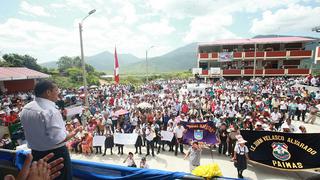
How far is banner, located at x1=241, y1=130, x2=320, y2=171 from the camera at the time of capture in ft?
21.6

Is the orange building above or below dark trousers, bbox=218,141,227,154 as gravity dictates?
above

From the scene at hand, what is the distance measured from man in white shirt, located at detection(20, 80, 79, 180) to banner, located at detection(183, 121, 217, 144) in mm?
7837

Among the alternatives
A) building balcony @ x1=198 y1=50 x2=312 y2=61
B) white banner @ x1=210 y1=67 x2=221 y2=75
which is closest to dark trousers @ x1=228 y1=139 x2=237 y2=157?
white banner @ x1=210 y1=67 x2=221 y2=75

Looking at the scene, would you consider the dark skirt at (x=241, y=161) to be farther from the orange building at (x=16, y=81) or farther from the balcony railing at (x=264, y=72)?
the balcony railing at (x=264, y=72)

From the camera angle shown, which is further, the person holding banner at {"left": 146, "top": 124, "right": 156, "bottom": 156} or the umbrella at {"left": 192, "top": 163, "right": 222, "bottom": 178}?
the person holding banner at {"left": 146, "top": 124, "right": 156, "bottom": 156}

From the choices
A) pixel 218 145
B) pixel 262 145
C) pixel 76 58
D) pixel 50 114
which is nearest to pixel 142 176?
pixel 50 114

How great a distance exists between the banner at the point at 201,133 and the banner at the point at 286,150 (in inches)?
89.9

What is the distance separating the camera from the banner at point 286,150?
657 centimetres

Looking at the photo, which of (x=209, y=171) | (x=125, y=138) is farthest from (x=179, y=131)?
(x=209, y=171)

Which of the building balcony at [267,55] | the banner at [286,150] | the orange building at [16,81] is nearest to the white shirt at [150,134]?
the banner at [286,150]

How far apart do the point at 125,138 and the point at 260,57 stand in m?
33.9

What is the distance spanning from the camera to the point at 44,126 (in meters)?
2.18

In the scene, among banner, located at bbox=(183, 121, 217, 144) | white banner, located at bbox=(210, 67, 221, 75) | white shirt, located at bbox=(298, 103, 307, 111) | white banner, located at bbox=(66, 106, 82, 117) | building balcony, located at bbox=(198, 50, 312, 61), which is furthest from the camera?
white banner, located at bbox=(210, 67, 221, 75)

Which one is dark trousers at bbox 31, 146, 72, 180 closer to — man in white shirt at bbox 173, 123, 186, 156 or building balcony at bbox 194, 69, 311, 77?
man in white shirt at bbox 173, 123, 186, 156
